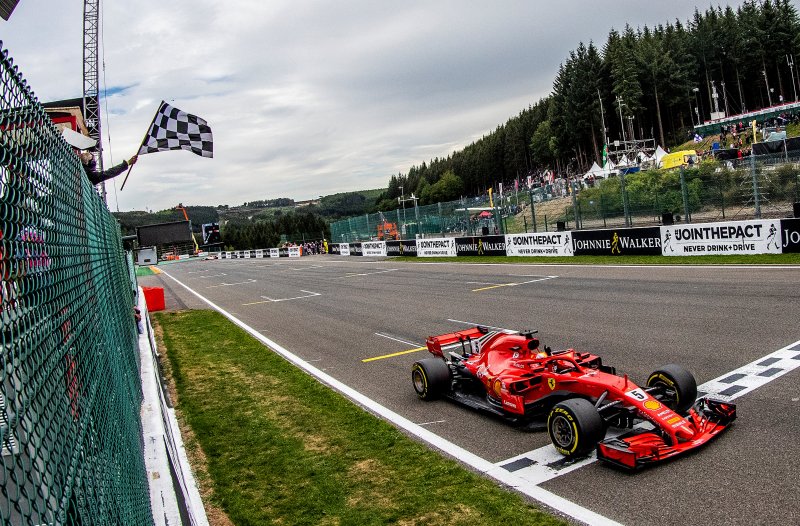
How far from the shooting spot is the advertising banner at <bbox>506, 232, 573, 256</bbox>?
25750mm

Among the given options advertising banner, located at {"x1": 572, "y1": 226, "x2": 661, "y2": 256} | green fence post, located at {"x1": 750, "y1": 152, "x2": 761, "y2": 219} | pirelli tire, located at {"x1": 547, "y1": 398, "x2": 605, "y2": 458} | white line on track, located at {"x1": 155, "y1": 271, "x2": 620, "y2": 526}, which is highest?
green fence post, located at {"x1": 750, "y1": 152, "x2": 761, "y2": 219}

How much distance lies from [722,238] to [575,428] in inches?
629

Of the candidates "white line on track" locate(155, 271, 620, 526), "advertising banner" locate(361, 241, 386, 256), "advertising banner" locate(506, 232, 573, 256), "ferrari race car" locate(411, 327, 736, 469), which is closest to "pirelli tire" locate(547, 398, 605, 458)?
"ferrari race car" locate(411, 327, 736, 469)

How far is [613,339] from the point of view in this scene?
10188mm

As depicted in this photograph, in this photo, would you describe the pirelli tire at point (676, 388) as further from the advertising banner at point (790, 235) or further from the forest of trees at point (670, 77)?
the forest of trees at point (670, 77)

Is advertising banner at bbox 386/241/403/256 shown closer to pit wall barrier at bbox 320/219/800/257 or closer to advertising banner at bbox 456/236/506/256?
pit wall barrier at bbox 320/219/800/257

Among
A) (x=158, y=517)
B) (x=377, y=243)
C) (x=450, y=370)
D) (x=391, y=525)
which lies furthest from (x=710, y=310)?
(x=377, y=243)

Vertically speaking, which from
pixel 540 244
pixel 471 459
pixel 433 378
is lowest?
pixel 471 459

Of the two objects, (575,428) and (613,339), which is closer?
(575,428)

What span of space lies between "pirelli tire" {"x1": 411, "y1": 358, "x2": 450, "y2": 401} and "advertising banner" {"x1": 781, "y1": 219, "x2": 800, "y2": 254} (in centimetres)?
1370

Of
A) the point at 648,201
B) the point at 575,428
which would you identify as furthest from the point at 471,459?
the point at 648,201

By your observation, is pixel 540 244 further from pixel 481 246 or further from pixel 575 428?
pixel 575 428

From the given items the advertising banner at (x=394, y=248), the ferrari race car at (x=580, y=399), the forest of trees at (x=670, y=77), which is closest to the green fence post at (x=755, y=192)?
the ferrari race car at (x=580, y=399)

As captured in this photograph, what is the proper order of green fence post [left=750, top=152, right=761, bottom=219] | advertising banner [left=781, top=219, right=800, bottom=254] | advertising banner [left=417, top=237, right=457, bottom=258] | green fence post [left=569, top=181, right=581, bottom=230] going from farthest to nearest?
advertising banner [left=417, top=237, right=457, bottom=258]
green fence post [left=569, top=181, right=581, bottom=230]
green fence post [left=750, top=152, right=761, bottom=219]
advertising banner [left=781, top=219, right=800, bottom=254]
